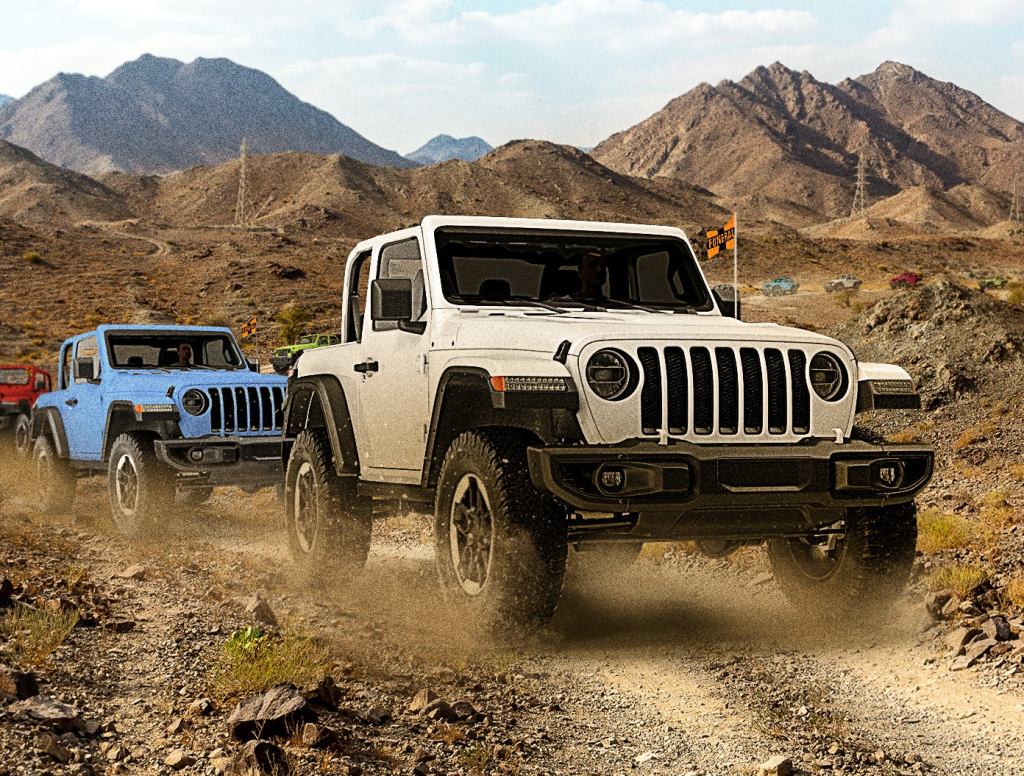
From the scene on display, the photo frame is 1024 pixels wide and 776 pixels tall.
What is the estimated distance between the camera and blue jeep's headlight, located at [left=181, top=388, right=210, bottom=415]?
1129 centimetres

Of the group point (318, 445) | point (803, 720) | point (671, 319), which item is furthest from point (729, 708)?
point (318, 445)

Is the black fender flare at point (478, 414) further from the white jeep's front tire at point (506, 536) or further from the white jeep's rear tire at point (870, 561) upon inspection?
the white jeep's rear tire at point (870, 561)

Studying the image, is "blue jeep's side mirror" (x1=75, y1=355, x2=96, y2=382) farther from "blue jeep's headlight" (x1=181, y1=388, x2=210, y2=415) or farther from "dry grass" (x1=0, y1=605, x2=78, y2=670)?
"dry grass" (x1=0, y1=605, x2=78, y2=670)

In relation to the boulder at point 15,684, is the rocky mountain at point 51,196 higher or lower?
higher

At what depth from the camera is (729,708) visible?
5.27 m

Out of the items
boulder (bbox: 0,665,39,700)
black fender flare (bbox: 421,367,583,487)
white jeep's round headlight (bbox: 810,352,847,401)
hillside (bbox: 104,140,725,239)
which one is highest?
hillside (bbox: 104,140,725,239)

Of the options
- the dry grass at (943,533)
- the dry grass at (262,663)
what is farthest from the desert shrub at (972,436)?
the dry grass at (262,663)

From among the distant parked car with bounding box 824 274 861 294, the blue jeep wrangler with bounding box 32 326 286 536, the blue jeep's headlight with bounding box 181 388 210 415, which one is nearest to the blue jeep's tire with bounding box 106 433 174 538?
the blue jeep wrangler with bounding box 32 326 286 536

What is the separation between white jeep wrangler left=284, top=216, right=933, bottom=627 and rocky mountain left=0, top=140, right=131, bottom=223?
12597cm

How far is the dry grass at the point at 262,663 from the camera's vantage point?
5.14 metres

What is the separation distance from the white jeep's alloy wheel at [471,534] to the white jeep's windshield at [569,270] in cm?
138

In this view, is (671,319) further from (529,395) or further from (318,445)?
(318,445)

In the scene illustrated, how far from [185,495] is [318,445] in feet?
19.3

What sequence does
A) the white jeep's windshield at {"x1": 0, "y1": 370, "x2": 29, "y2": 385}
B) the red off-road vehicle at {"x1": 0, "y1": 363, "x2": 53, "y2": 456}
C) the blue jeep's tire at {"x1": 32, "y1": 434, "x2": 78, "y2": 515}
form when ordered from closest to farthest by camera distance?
Result: the blue jeep's tire at {"x1": 32, "y1": 434, "x2": 78, "y2": 515} < the red off-road vehicle at {"x1": 0, "y1": 363, "x2": 53, "y2": 456} < the white jeep's windshield at {"x1": 0, "y1": 370, "x2": 29, "y2": 385}
